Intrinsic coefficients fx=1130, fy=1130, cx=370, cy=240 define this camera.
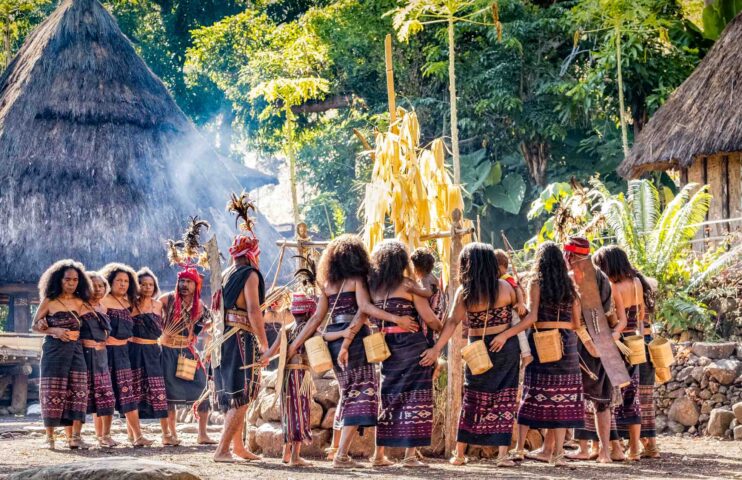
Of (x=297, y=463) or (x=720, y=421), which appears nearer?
(x=297, y=463)

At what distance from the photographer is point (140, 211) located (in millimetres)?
17438

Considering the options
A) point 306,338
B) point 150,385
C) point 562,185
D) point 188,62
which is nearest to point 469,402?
point 306,338

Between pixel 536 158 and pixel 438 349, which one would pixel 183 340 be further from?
pixel 536 158

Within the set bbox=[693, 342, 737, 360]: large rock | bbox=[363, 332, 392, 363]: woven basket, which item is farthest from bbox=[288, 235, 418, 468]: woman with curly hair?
bbox=[693, 342, 737, 360]: large rock

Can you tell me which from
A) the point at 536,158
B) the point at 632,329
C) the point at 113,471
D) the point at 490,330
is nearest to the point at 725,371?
the point at 632,329

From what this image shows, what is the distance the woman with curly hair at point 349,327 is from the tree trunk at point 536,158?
15.0 m

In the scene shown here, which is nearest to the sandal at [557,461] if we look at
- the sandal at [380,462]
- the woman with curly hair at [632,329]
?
the woman with curly hair at [632,329]

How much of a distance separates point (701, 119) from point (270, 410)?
8990 millimetres

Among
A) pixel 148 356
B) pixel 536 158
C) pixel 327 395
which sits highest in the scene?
pixel 536 158

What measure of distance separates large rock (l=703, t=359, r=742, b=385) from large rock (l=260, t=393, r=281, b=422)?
15.0 feet

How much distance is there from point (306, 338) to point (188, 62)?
2070 cm

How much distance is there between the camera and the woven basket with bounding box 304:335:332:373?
7922 mm

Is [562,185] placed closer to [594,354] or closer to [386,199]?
[386,199]

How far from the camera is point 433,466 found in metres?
8.05
